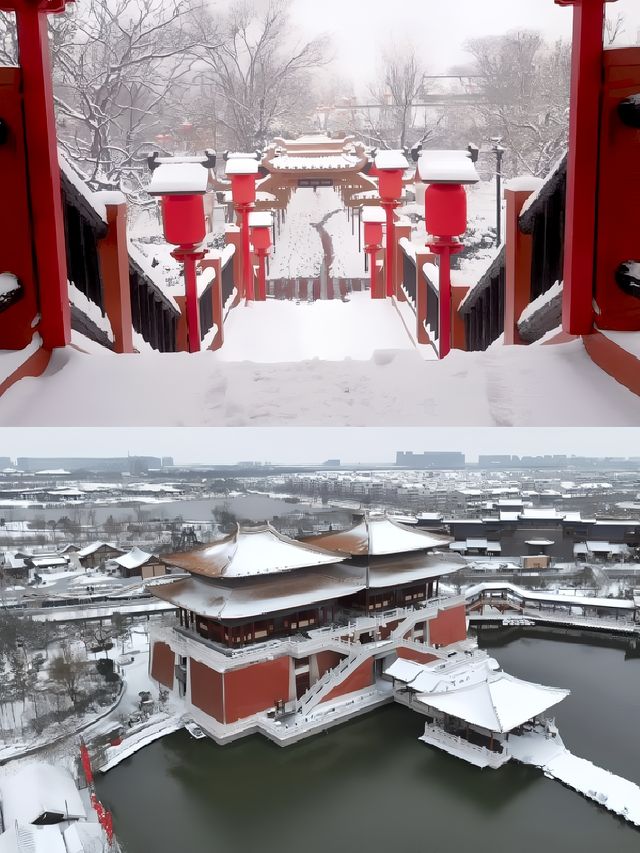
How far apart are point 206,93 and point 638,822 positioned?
4.77 metres

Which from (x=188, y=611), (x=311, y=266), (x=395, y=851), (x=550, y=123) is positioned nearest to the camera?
(x=550, y=123)

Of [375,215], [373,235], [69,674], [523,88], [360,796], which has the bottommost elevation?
[69,674]

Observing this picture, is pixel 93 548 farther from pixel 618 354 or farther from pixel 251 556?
pixel 618 354

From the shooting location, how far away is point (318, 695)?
5418 millimetres

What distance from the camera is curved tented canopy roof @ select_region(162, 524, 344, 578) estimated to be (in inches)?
247

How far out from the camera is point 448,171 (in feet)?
6.46

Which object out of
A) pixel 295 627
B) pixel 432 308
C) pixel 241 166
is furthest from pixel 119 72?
pixel 295 627

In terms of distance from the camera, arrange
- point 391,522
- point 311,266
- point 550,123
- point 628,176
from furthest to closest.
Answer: point 391,522, point 311,266, point 550,123, point 628,176

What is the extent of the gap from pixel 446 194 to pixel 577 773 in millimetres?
4048

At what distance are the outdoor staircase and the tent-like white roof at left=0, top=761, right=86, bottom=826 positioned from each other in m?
1.68

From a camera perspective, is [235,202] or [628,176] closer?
[628,176]

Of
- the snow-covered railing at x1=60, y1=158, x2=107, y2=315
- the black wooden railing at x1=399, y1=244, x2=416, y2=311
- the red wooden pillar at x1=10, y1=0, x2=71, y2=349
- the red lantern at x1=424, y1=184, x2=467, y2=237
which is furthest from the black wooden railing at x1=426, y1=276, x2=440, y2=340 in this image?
the red wooden pillar at x1=10, y1=0, x2=71, y2=349

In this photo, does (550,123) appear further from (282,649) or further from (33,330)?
(282,649)

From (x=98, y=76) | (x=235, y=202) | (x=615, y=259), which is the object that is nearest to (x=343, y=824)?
(x=235, y=202)
